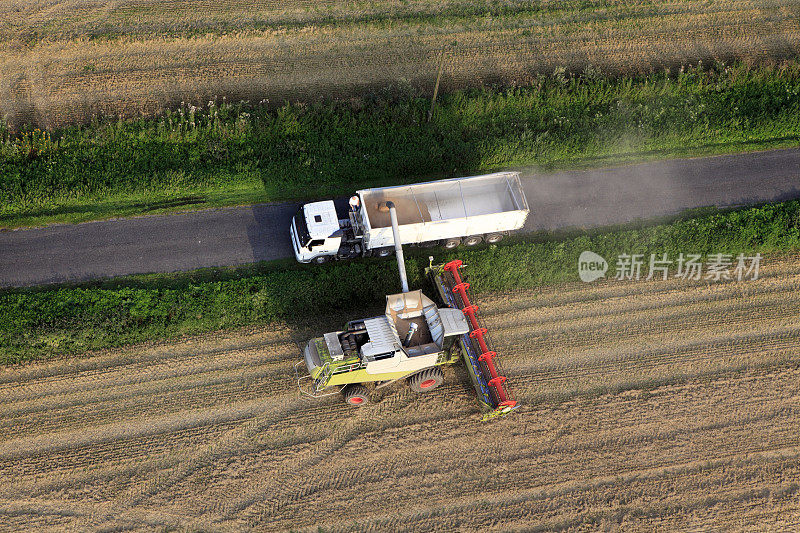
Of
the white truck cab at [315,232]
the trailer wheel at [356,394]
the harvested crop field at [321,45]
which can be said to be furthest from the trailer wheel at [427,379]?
the harvested crop field at [321,45]

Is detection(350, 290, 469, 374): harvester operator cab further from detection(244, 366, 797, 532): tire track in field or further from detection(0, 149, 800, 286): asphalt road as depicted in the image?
detection(0, 149, 800, 286): asphalt road

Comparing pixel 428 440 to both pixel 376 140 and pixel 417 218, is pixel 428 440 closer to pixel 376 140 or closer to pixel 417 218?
pixel 417 218

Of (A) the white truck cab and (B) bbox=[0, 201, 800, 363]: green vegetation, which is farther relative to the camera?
(A) the white truck cab

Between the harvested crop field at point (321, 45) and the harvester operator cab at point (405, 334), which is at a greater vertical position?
the harvested crop field at point (321, 45)

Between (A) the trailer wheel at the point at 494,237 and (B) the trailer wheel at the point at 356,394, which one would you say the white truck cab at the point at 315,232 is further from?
(A) the trailer wheel at the point at 494,237

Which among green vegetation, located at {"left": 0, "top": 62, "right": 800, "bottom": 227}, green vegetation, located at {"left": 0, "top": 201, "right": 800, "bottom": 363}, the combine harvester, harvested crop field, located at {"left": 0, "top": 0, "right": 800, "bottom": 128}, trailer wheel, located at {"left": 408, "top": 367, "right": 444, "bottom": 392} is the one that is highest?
harvested crop field, located at {"left": 0, "top": 0, "right": 800, "bottom": 128}

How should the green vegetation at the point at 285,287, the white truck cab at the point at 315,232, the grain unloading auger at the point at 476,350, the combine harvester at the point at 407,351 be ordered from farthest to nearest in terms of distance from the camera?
the white truck cab at the point at 315,232 → the green vegetation at the point at 285,287 → the grain unloading auger at the point at 476,350 → the combine harvester at the point at 407,351

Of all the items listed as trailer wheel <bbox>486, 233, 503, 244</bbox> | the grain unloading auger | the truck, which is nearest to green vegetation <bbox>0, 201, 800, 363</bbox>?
trailer wheel <bbox>486, 233, 503, 244</bbox>

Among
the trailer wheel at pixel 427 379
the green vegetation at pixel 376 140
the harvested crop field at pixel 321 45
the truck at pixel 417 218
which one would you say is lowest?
the trailer wheel at pixel 427 379
